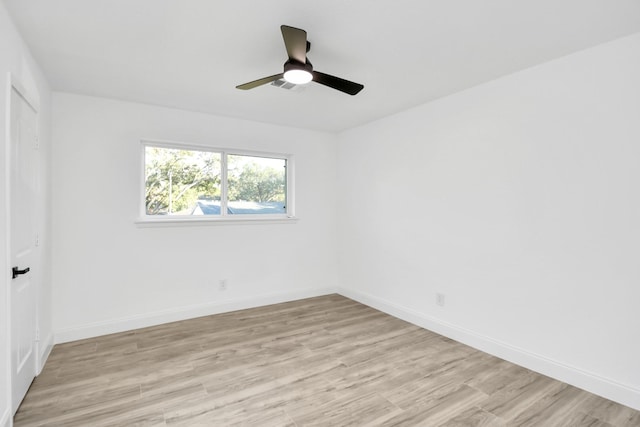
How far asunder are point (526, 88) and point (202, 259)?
3.66 metres

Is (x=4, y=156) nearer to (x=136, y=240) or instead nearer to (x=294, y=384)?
(x=136, y=240)

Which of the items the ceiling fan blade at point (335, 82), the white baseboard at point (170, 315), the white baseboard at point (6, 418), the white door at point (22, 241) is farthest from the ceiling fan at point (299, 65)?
the white baseboard at point (170, 315)

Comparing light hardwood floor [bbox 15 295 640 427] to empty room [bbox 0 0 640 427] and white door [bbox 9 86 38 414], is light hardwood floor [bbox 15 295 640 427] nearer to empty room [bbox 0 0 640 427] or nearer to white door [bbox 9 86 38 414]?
empty room [bbox 0 0 640 427]

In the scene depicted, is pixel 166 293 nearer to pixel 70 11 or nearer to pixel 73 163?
pixel 73 163

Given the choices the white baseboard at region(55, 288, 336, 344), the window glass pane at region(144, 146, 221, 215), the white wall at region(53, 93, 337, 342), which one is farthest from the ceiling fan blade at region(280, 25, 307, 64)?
the white baseboard at region(55, 288, 336, 344)

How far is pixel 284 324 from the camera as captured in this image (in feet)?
11.9

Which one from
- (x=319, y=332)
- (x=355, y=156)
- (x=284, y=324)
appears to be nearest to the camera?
(x=319, y=332)

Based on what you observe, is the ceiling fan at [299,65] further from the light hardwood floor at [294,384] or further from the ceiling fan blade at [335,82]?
the light hardwood floor at [294,384]

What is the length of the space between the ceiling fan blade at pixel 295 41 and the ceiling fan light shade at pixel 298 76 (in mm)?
63

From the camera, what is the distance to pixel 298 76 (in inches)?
84.0

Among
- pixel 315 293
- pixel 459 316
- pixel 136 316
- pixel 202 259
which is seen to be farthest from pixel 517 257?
pixel 136 316

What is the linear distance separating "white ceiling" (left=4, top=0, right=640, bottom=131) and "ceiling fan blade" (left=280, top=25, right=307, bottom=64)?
14 cm

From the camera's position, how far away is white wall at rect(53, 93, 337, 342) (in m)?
3.17

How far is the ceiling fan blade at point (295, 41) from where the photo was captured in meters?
1.80
